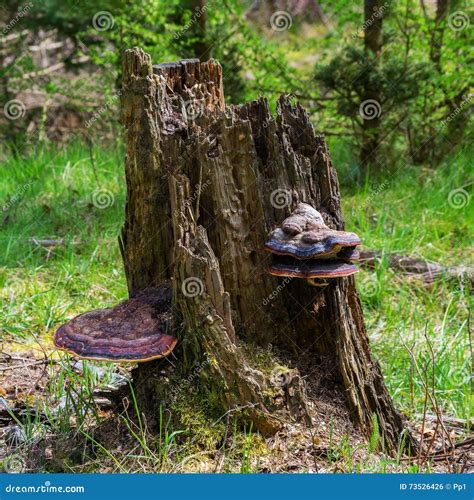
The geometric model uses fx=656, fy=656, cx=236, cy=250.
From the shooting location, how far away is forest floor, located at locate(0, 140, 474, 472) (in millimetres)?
3109

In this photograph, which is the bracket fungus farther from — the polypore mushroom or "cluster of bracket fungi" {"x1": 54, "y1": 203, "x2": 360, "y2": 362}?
the polypore mushroom

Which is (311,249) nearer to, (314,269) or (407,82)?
(314,269)

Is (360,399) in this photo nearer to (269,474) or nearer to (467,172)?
(269,474)

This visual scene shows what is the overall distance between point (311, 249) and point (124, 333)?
0.92 meters

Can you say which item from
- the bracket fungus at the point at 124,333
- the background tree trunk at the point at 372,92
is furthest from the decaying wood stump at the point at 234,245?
the background tree trunk at the point at 372,92

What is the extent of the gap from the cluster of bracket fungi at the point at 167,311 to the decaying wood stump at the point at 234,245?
0.45ft

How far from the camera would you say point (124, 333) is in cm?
297

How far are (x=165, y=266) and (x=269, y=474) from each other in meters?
1.19

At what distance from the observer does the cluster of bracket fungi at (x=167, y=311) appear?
2.89 meters

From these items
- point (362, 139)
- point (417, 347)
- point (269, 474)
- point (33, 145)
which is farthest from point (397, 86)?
point (269, 474)

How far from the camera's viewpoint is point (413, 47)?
9109mm

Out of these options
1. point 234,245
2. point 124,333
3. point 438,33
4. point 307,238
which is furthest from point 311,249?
point 438,33

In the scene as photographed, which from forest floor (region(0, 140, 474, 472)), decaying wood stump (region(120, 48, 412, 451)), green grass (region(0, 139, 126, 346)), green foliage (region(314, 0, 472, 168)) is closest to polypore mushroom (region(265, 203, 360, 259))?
decaying wood stump (region(120, 48, 412, 451))

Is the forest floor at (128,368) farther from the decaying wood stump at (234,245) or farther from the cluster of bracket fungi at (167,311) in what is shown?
the cluster of bracket fungi at (167,311)
